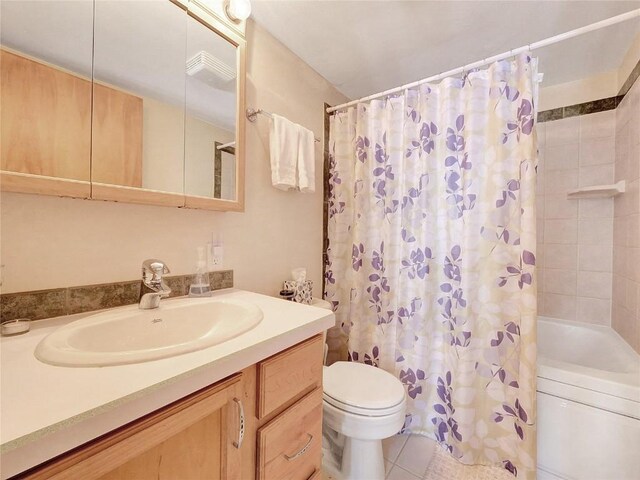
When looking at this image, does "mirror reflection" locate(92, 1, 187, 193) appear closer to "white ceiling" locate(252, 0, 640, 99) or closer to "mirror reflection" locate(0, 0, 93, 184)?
"mirror reflection" locate(0, 0, 93, 184)

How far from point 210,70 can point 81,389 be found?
4.02ft

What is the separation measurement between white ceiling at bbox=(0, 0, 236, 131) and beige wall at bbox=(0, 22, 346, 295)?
0.89 feet

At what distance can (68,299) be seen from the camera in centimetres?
83

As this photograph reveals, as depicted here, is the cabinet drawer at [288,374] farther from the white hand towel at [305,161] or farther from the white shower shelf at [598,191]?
the white shower shelf at [598,191]

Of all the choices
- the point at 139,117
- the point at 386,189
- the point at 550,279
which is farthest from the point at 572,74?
the point at 139,117

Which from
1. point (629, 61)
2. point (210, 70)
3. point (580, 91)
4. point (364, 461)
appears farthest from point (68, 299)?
point (580, 91)

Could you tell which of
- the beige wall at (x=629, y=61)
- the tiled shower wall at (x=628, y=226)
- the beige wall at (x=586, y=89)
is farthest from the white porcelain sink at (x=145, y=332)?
the beige wall at (x=586, y=89)

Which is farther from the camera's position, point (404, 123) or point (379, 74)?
point (379, 74)

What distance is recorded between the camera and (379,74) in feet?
5.99

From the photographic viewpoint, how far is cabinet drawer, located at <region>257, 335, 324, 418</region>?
702 millimetres

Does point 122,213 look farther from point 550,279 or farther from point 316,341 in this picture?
point 550,279

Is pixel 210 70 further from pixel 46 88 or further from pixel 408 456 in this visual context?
pixel 408 456

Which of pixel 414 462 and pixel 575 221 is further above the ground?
pixel 575 221

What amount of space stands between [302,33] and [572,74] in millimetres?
1843
